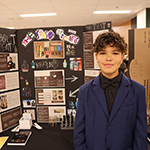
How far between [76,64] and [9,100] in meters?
1.07

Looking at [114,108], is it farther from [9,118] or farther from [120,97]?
[9,118]

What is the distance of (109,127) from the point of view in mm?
1031

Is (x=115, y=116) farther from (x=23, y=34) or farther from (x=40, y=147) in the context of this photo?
(x=23, y=34)

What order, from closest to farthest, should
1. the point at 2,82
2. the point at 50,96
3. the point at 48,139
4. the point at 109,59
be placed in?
the point at 109,59 < the point at 48,139 < the point at 2,82 < the point at 50,96

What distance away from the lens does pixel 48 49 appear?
226 centimetres

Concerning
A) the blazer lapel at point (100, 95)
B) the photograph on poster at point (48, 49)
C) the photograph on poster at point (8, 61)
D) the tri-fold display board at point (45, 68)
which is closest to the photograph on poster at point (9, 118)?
the tri-fold display board at point (45, 68)

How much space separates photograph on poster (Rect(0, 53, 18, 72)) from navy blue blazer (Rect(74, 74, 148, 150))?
1499 mm

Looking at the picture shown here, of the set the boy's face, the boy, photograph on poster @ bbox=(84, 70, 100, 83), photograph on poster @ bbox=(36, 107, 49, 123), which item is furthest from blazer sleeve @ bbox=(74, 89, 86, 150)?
photograph on poster @ bbox=(36, 107, 49, 123)

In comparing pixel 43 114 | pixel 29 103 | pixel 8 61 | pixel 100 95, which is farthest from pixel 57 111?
pixel 100 95

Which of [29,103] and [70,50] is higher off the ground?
[70,50]

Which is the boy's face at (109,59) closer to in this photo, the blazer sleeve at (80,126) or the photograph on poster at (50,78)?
the blazer sleeve at (80,126)

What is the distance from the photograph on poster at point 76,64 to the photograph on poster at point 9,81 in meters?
0.81

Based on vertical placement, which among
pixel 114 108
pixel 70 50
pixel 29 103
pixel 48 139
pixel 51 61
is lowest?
pixel 48 139

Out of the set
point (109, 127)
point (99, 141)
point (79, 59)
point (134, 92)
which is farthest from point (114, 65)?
point (79, 59)
